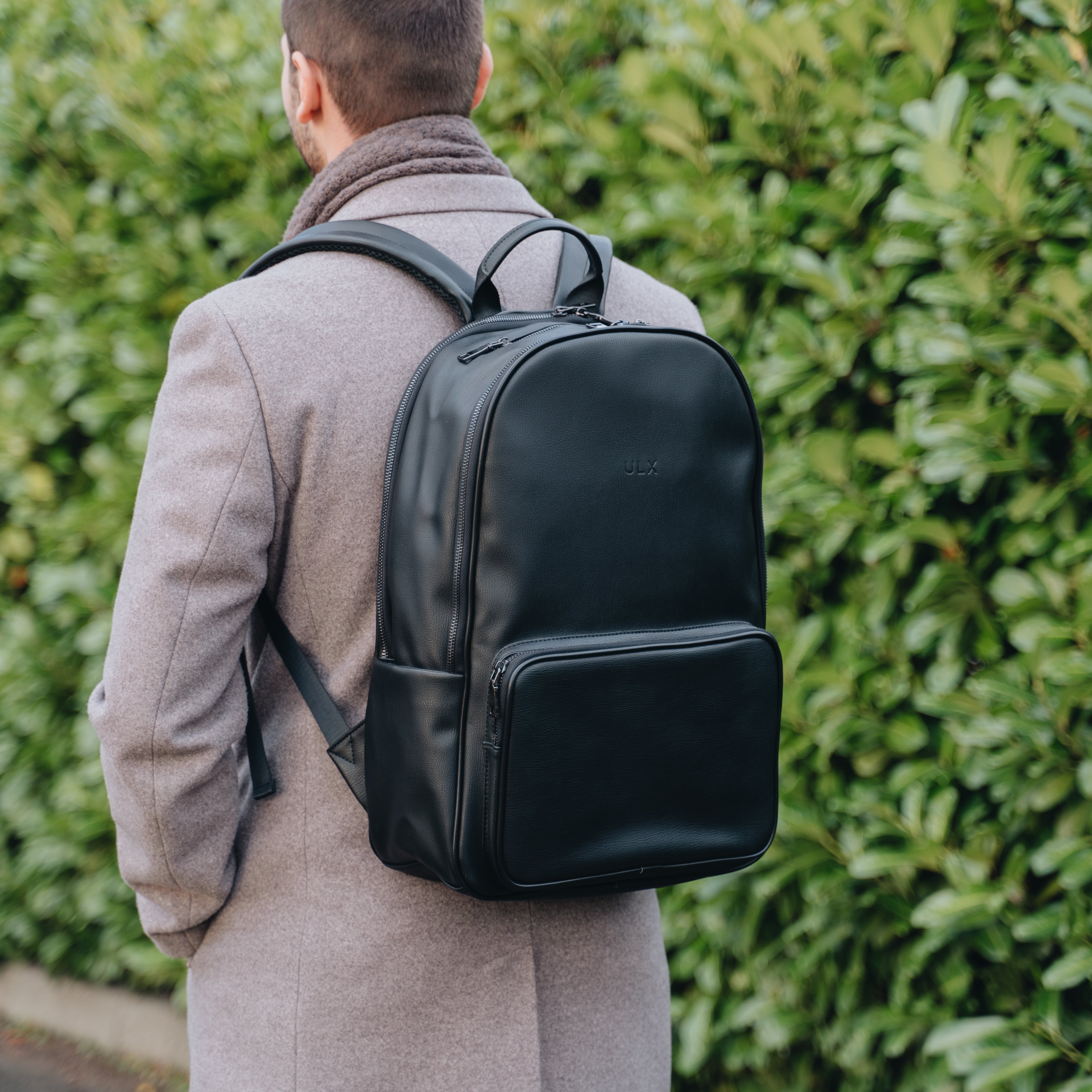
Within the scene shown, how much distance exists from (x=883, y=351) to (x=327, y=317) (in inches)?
46.5

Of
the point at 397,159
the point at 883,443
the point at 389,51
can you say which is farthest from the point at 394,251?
the point at 883,443

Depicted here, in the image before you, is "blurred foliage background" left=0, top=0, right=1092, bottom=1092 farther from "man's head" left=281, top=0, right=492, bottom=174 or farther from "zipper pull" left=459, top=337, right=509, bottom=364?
"zipper pull" left=459, top=337, right=509, bottom=364

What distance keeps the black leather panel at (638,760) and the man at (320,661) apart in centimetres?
25

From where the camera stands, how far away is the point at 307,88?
1352 millimetres

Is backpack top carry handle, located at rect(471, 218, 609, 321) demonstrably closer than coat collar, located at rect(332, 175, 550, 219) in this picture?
Yes

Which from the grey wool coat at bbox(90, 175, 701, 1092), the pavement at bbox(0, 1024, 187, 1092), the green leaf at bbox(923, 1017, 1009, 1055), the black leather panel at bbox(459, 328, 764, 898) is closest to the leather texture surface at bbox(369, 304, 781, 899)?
the black leather panel at bbox(459, 328, 764, 898)

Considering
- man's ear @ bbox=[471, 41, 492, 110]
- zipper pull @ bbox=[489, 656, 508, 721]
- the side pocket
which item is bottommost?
the side pocket

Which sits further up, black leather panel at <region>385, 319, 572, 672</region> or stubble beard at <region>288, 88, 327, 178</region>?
stubble beard at <region>288, 88, 327, 178</region>

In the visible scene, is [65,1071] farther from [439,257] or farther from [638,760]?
[439,257]

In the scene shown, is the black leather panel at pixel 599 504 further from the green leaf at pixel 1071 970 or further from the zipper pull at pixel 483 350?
the green leaf at pixel 1071 970

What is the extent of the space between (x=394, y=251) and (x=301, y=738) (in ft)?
1.94

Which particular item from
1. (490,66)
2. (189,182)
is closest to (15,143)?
(189,182)

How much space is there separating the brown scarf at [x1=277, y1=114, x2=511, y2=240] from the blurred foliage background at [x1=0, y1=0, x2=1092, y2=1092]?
0.88 meters

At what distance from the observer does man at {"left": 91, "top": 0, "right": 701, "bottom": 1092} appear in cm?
117
